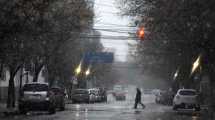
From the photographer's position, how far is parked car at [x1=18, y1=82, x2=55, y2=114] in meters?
41.5

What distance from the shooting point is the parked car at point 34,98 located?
136 feet

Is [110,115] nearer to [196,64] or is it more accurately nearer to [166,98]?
[196,64]

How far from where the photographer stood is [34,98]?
4153 cm

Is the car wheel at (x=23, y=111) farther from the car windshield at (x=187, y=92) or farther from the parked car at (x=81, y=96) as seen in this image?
the parked car at (x=81, y=96)

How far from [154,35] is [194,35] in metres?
6.60

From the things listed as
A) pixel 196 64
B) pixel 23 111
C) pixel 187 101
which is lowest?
pixel 23 111

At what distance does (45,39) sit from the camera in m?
45.7

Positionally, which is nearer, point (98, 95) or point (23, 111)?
point (23, 111)

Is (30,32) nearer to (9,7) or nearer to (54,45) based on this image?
(9,7)

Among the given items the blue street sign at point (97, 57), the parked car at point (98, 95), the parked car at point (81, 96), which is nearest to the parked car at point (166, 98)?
the parked car at point (98, 95)

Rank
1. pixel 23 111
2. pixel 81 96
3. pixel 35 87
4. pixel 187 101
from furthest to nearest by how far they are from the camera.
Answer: pixel 81 96, pixel 187 101, pixel 23 111, pixel 35 87

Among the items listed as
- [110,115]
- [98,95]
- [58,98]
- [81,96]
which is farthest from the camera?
[98,95]

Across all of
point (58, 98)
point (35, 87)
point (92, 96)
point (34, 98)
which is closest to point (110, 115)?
point (34, 98)

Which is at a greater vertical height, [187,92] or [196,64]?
[196,64]
